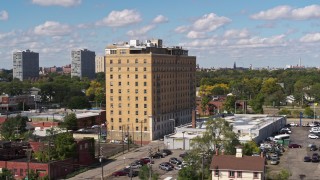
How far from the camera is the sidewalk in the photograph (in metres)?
59.6

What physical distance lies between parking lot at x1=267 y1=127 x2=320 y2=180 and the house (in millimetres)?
12868

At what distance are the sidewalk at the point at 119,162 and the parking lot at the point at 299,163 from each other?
20.4 metres

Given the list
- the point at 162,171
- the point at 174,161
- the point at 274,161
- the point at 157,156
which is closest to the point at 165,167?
the point at 162,171

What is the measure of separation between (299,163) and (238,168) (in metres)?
24.6

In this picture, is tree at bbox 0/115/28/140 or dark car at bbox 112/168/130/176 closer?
dark car at bbox 112/168/130/176

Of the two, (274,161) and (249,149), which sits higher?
(249,149)

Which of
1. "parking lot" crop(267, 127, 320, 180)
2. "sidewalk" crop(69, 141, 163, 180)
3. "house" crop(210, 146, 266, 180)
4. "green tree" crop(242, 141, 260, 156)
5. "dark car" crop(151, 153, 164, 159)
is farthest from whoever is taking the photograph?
"dark car" crop(151, 153, 164, 159)

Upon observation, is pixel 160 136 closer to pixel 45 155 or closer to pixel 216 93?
pixel 45 155

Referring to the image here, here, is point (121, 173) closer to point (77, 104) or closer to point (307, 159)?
point (307, 159)

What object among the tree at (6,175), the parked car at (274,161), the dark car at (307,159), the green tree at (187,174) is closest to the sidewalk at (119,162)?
the tree at (6,175)

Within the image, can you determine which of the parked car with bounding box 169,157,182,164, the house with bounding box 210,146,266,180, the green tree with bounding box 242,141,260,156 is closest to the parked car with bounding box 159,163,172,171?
the parked car with bounding box 169,157,182,164

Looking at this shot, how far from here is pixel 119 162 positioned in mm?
69000

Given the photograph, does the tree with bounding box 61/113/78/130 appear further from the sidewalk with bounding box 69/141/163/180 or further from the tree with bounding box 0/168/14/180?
the tree with bounding box 0/168/14/180

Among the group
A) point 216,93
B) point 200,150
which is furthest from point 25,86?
point 200,150
